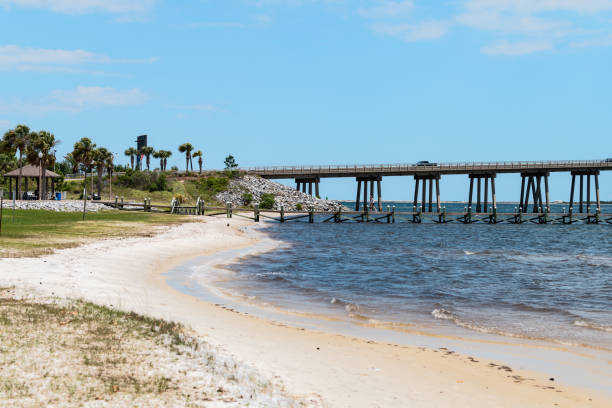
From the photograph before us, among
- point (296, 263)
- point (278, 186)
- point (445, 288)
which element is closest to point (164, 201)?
point (278, 186)

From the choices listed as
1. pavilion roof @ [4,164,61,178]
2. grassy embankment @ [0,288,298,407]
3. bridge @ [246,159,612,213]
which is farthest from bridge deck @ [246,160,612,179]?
grassy embankment @ [0,288,298,407]

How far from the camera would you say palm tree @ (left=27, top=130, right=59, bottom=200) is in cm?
6169

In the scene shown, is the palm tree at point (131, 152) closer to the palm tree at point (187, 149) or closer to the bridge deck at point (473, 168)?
the palm tree at point (187, 149)

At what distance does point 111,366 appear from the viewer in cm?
812

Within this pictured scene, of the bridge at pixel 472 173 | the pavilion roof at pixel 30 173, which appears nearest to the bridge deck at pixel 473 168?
the bridge at pixel 472 173

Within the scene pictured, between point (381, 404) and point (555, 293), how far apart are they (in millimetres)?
14922

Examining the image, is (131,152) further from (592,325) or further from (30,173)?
(592,325)

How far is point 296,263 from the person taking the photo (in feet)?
93.8

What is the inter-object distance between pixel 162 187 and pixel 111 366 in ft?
288

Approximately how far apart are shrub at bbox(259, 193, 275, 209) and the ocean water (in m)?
55.0

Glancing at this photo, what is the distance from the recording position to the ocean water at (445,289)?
1452cm

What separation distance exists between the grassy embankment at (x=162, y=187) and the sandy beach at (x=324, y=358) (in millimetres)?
66549

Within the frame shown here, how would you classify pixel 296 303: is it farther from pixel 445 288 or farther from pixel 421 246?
pixel 421 246

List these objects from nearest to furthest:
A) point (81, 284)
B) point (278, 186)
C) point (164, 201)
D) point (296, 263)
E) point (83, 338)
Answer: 1. point (83, 338)
2. point (81, 284)
3. point (296, 263)
4. point (164, 201)
5. point (278, 186)
